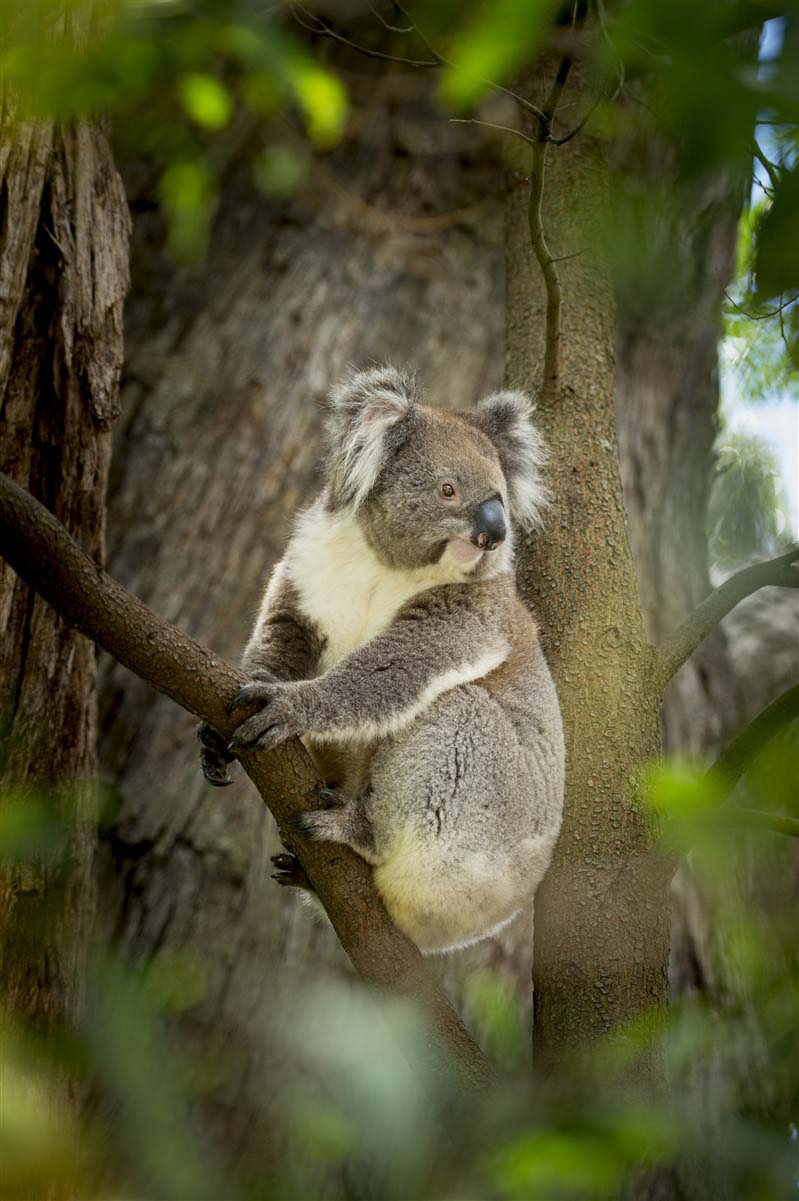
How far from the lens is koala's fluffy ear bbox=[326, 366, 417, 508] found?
11.2 ft

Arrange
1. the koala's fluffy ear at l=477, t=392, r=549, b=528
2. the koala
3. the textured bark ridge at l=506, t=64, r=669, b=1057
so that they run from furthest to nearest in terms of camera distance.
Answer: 1. the koala's fluffy ear at l=477, t=392, r=549, b=528
2. the koala
3. the textured bark ridge at l=506, t=64, r=669, b=1057

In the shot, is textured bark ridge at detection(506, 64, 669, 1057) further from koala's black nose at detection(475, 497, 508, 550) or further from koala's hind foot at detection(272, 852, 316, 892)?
koala's hind foot at detection(272, 852, 316, 892)

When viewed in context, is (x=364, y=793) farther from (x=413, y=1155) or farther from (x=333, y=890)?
(x=413, y=1155)

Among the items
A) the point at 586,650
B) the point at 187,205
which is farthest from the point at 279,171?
the point at 586,650

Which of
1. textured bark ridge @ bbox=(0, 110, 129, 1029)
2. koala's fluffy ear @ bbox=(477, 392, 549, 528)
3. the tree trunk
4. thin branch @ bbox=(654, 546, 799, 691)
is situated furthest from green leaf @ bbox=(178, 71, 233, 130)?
the tree trunk

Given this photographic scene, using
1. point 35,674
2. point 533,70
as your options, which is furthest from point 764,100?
point 533,70

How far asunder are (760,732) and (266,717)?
107 centimetres

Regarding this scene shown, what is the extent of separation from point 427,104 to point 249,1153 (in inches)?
197

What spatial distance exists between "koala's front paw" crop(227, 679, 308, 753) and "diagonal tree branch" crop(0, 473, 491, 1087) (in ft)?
0.09

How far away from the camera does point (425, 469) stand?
134 inches

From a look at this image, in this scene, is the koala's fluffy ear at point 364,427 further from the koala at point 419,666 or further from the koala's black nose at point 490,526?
the koala's black nose at point 490,526

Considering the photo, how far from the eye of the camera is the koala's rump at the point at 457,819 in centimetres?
292

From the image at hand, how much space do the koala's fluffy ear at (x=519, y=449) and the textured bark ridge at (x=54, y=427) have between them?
118 cm

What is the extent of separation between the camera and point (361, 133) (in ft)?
18.5
